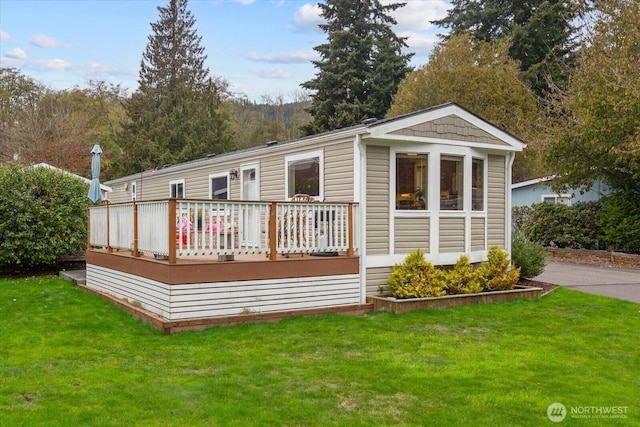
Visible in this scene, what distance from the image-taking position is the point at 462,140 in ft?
29.5

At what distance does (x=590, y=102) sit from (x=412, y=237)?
322 inches

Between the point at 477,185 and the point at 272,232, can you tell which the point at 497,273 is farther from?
the point at 272,232

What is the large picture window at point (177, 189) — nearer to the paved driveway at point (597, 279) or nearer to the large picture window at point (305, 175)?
the large picture window at point (305, 175)

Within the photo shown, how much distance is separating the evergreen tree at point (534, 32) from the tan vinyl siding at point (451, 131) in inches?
697

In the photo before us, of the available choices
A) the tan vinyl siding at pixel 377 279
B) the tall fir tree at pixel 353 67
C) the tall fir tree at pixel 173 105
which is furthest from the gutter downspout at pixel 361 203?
the tall fir tree at pixel 173 105

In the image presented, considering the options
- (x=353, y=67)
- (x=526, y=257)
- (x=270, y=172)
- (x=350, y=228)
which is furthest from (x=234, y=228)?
(x=353, y=67)

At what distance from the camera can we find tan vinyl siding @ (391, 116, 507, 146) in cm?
844

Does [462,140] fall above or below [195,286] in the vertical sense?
above

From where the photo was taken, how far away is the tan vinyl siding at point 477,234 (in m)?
9.29

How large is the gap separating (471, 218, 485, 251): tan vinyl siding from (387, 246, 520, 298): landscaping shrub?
0.20m

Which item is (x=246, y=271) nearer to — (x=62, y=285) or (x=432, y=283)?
(x=432, y=283)

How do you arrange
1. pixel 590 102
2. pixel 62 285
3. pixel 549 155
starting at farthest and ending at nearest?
1. pixel 549 155
2. pixel 590 102
3. pixel 62 285

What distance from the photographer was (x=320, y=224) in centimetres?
786

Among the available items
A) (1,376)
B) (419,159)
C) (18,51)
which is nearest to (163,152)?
(18,51)
